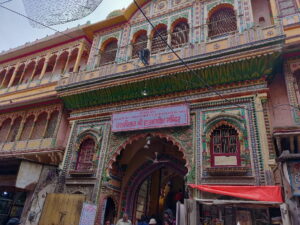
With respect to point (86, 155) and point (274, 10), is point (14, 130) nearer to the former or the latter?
point (86, 155)

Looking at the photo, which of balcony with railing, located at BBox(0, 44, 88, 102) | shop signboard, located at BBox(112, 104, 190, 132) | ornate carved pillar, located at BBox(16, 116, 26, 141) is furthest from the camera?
balcony with railing, located at BBox(0, 44, 88, 102)

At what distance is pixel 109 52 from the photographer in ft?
39.8

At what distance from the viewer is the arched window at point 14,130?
42.7ft

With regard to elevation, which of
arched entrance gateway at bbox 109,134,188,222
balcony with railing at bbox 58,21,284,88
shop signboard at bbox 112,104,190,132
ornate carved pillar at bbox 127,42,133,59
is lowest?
arched entrance gateway at bbox 109,134,188,222

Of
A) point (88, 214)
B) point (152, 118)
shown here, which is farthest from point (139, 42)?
point (88, 214)

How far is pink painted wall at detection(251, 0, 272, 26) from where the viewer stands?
9526 millimetres

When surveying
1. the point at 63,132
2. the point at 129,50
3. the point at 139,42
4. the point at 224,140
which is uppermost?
the point at 139,42

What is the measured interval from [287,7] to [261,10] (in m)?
1.06

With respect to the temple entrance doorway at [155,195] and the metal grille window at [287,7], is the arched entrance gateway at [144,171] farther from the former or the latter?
the metal grille window at [287,7]

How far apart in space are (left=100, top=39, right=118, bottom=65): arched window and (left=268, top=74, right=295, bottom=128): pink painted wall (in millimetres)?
7000

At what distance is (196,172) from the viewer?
25.1 ft

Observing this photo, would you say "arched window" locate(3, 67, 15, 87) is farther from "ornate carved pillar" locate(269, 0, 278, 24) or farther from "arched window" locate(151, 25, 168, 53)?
"ornate carved pillar" locate(269, 0, 278, 24)

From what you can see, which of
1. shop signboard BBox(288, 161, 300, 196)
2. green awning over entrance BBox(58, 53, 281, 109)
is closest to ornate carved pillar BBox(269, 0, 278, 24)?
green awning over entrance BBox(58, 53, 281, 109)

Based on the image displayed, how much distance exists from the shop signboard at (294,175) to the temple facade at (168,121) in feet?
0.07
